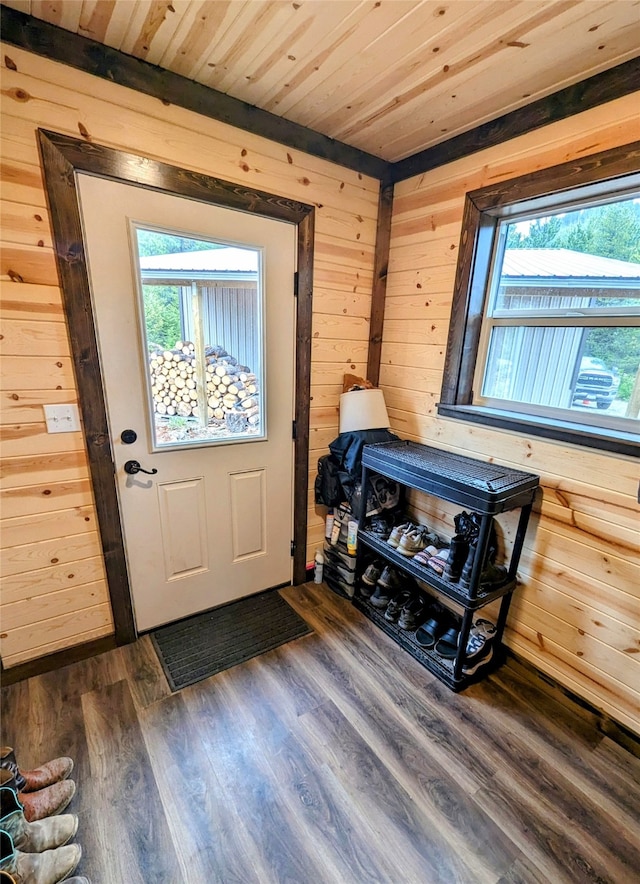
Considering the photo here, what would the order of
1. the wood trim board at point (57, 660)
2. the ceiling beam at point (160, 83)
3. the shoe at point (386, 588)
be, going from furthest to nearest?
the shoe at point (386, 588), the wood trim board at point (57, 660), the ceiling beam at point (160, 83)

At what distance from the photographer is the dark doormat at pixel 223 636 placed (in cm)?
179

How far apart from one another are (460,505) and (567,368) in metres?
0.76

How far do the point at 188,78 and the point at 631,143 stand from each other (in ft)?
5.51

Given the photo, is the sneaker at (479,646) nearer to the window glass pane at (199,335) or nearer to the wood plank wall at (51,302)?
the window glass pane at (199,335)

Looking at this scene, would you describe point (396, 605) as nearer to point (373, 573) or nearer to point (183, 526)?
point (373, 573)

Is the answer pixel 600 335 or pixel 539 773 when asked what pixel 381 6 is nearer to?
pixel 600 335

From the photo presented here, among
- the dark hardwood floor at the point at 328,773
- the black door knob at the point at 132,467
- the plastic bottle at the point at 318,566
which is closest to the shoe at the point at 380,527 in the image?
the plastic bottle at the point at 318,566

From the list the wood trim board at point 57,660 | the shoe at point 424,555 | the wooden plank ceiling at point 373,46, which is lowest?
the wood trim board at point 57,660

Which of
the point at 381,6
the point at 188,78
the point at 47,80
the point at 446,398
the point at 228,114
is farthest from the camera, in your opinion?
the point at 446,398

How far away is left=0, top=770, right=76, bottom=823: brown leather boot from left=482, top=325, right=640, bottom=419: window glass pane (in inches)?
90.5

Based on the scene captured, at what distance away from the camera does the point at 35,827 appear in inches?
44.2

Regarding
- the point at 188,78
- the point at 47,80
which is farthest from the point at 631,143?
the point at 47,80

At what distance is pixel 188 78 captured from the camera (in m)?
1.53

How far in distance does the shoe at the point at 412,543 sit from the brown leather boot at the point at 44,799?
5.03 ft
